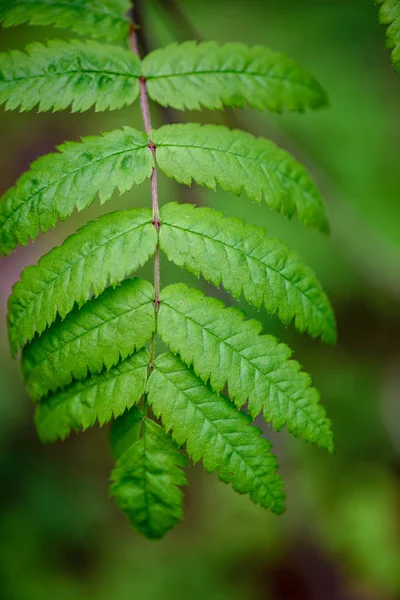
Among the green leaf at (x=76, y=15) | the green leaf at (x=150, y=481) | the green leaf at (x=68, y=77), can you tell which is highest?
the green leaf at (x=76, y=15)

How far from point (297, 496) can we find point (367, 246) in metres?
1.99

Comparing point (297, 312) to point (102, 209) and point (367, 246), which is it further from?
point (102, 209)

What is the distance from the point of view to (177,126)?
1.55 metres

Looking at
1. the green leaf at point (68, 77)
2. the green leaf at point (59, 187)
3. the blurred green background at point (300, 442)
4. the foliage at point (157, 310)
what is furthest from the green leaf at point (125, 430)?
the blurred green background at point (300, 442)

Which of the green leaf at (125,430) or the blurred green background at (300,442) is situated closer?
the green leaf at (125,430)

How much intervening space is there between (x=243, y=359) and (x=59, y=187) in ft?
2.42

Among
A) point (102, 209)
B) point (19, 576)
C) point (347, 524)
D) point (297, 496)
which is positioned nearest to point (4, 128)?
point (102, 209)

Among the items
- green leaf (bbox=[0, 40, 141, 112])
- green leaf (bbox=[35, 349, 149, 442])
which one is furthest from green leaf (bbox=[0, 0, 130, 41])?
green leaf (bbox=[35, 349, 149, 442])

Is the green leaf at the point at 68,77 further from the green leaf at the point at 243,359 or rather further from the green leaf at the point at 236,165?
the green leaf at the point at 243,359

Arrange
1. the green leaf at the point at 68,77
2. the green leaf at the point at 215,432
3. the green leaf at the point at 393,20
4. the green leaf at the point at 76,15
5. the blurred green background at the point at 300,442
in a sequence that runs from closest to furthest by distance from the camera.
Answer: the green leaf at the point at 215,432 < the green leaf at the point at 393,20 < the green leaf at the point at 68,77 < the green leaf at the point at 76,15 < the blurred green background at the point at 300,442

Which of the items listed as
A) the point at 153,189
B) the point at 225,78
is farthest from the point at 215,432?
the point at 225,78

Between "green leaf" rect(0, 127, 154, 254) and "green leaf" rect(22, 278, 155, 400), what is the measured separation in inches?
11.0

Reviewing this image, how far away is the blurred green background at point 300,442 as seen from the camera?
3.67 meters

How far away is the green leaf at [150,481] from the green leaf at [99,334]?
0.22 meters
